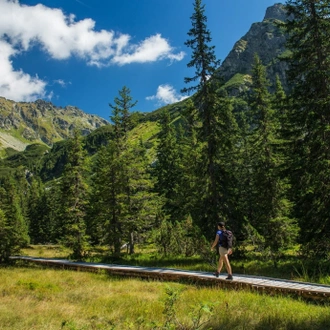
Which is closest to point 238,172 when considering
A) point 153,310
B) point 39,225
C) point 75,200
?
point 75,200

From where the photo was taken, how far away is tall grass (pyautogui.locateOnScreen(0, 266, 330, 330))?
614cm

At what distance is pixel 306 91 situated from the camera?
50.9 ft

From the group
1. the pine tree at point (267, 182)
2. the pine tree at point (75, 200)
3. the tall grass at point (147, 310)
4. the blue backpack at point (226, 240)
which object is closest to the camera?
the tall grass at point (147, 310)

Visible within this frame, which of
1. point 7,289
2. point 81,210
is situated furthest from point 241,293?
point 81,210

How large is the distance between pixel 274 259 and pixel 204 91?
1205 centimetres

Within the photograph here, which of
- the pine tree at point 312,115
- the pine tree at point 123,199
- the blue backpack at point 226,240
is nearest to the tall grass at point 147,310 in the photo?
the blue backpack at point 226,240

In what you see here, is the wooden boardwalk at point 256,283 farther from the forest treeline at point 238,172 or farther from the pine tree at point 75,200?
the pine tree at point 75,200

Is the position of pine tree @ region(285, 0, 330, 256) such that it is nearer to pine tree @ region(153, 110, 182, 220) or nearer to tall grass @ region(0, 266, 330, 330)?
tall grass @ region(0, 266, 330, 330)

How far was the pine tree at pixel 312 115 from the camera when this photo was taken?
554 inches

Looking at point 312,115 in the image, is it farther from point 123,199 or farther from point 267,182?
point 123,199

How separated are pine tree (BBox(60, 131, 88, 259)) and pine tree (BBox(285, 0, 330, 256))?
19.3m

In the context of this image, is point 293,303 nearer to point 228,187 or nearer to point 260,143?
point 228,187

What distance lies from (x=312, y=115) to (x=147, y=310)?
41.8 ft

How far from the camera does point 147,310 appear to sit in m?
7.32
